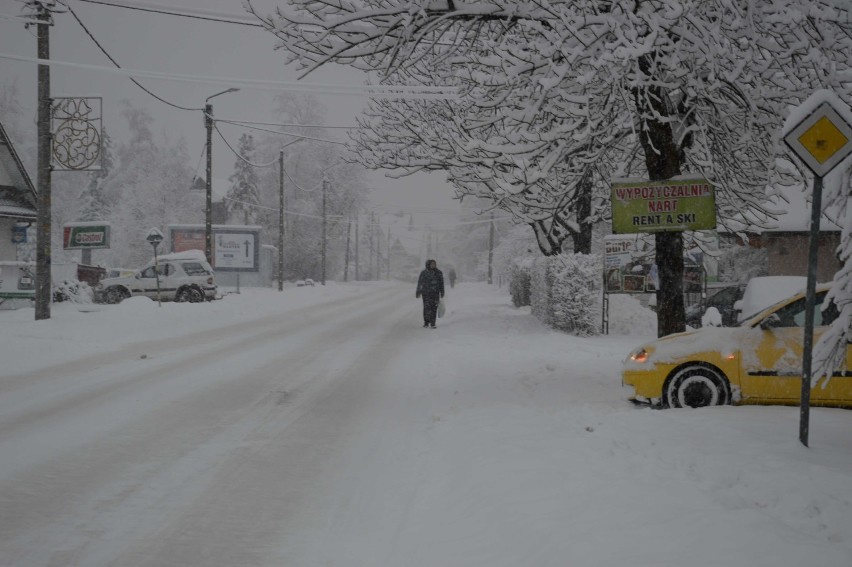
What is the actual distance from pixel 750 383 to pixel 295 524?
565cm

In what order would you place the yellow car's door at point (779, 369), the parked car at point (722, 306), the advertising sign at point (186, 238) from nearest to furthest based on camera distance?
1. the yellow car's door at point (779, 369)
2. the parked car at point (722, 306)
3. the advertising sign at point (186, 238)

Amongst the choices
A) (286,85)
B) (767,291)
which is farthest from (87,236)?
(767,291)

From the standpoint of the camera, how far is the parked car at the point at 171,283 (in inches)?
1093

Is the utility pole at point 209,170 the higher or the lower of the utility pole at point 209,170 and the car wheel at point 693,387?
the higher

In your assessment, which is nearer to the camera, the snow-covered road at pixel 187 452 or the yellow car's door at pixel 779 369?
the snow-covered road at pixel 187 452

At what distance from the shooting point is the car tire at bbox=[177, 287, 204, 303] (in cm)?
2769

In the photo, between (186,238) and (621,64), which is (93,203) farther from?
(621,64)

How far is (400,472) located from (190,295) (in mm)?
24410

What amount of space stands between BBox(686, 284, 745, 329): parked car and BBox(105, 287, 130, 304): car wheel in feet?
74.0

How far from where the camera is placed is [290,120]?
2522 inches

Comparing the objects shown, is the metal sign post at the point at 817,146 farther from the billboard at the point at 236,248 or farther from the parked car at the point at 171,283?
the billboard at the point at 236,248

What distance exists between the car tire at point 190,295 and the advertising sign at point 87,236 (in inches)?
155

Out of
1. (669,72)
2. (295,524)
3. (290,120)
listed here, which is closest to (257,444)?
(295,524)

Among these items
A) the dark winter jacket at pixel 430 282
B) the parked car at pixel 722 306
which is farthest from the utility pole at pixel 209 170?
the parked car at pixel 722 306
